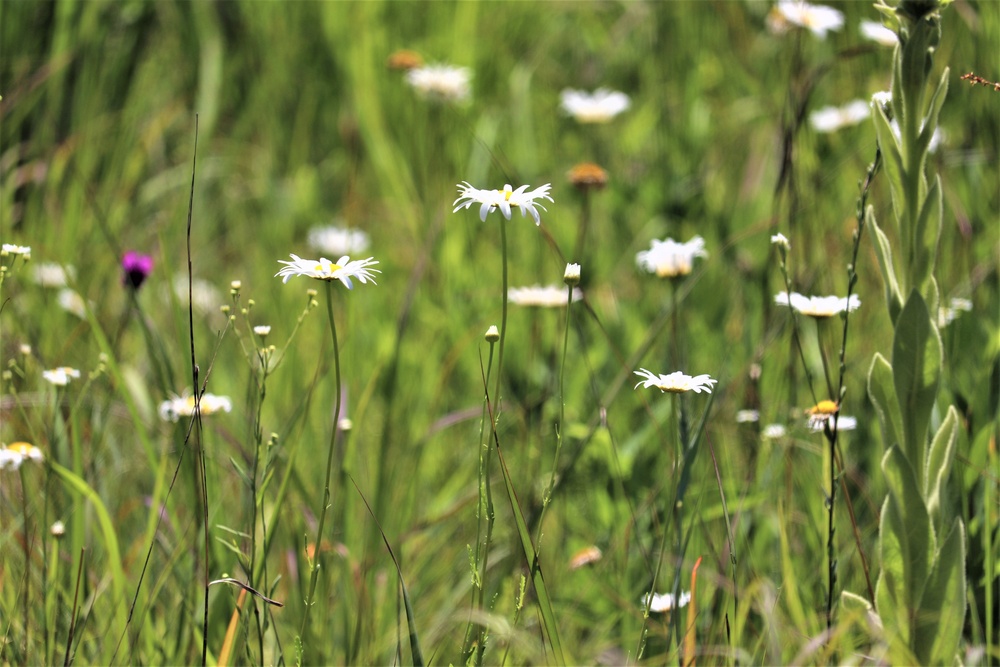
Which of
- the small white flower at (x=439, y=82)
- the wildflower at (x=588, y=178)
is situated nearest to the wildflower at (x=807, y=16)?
the wildflower at (x=588, y=178)

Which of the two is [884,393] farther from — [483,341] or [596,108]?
[596,108]

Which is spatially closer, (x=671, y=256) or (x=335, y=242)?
(x=671, y=256)

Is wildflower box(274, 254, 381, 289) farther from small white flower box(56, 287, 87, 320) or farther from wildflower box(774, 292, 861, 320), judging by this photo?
small white flower box(56, 287, 87, 320)

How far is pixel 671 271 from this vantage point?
64.1 inches

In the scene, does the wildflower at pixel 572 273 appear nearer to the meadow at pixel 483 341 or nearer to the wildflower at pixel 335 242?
the meadow at pixel 483 341

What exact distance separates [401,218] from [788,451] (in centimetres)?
179

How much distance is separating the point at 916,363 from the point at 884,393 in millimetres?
63

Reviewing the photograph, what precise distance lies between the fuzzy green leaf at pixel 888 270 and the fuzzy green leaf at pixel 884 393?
0.17 feet

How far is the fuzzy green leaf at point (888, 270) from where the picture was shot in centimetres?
105

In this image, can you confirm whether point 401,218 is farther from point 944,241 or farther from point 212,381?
point 944,241

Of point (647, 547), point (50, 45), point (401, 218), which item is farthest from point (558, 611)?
point (50, 45)

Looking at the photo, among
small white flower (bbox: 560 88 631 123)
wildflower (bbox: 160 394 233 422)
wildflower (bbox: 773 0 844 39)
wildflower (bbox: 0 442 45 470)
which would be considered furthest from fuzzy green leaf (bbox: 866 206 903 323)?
small white flower (bbox: 560 88 631 123)

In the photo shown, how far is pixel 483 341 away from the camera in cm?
246

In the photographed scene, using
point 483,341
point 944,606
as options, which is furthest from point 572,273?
point 483,341
